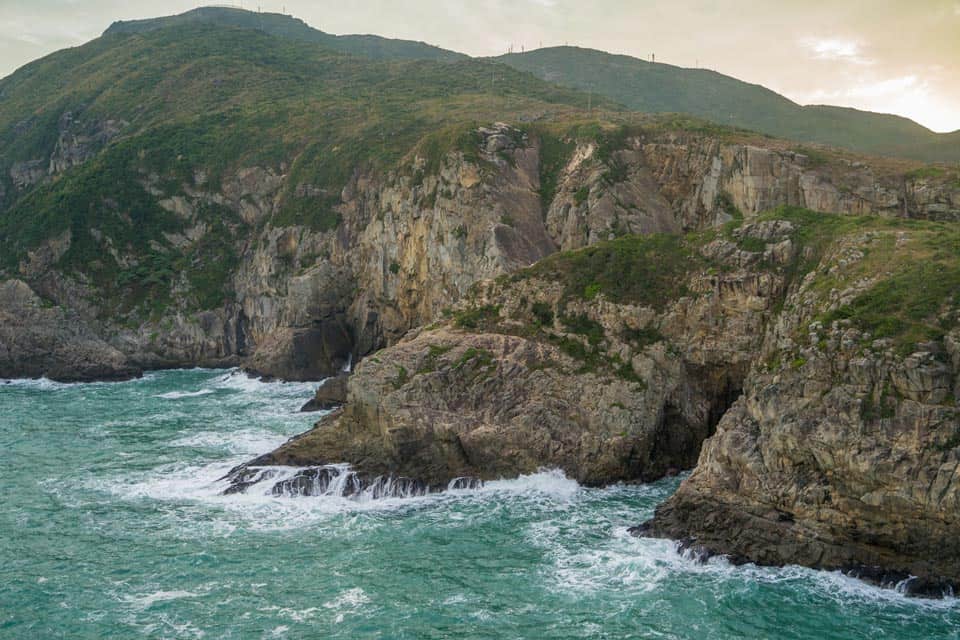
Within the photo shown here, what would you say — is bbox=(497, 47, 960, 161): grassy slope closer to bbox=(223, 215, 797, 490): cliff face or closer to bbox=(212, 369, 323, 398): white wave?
bbox=(223, 215, 797, 490): cliff face

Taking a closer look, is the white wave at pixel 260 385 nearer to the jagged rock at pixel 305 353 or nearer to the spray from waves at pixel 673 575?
the jagged rock at pixel 305 353

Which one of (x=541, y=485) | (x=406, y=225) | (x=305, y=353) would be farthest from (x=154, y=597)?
(x=406, y=225)

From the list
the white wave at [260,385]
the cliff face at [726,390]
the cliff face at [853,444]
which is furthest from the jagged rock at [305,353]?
the cliff face at [853,444]

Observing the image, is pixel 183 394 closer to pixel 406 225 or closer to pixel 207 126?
pixel 406 225

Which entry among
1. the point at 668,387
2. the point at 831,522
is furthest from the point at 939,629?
the point at 668,387

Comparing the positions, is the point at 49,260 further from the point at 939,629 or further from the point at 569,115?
the point at 939,629
